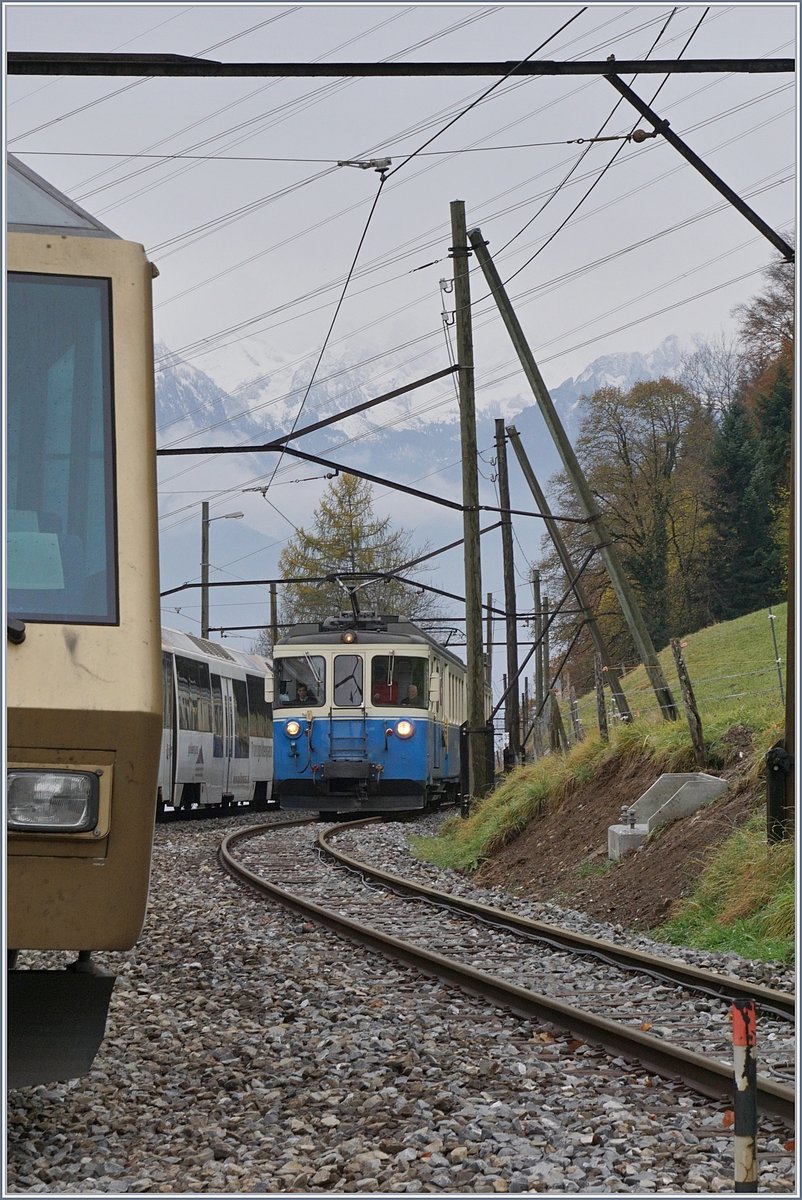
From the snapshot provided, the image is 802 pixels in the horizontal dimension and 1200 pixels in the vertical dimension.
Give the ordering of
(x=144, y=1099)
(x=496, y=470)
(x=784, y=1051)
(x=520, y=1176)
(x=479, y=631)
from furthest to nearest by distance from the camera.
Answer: (x=496, y=470) → (x=479, y=631) → (x=784, y=1051) → (x=144, y=1099) → (x=520, y=1176)

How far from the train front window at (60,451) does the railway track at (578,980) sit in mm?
2968

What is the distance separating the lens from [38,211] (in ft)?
14.3

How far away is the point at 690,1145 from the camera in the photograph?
15.1 feet

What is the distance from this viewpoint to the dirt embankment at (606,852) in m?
11.1

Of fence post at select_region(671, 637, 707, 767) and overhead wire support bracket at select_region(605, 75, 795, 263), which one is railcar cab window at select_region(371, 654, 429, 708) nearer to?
fence post at select_region(671, 637, 707, 767)

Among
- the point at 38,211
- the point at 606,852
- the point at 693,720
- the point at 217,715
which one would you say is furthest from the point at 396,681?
the point at 38,211

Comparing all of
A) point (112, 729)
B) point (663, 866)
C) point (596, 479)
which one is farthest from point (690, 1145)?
point (596, 479)

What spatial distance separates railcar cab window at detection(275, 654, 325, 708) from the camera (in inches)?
883

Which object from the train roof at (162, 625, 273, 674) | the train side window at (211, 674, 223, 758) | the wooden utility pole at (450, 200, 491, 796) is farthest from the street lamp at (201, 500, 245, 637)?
the wooden utility pole at (450, 200, 491, 796)

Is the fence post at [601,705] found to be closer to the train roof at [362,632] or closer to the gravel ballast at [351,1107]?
the train roof at [362,632]

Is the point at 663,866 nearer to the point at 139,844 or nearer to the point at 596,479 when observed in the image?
the point at 139,844

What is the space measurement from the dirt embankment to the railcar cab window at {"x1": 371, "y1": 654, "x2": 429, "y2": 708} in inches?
255

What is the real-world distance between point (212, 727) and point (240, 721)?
118 inches

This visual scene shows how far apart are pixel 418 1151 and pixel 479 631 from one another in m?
15.8
